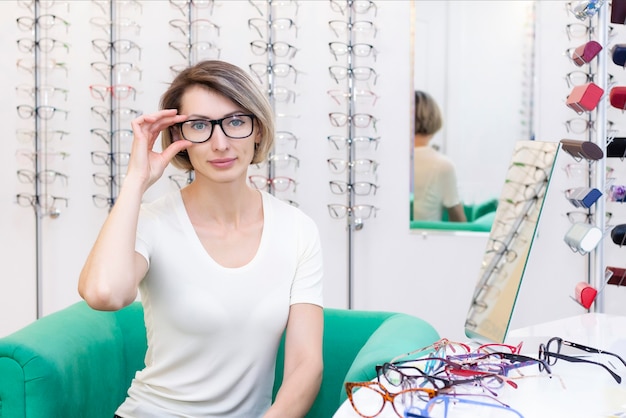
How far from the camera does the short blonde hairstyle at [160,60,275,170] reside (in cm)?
193

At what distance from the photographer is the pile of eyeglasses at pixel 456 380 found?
1.29 metres

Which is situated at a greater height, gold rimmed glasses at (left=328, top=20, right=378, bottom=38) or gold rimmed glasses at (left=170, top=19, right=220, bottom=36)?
gold rimmed glasses at (left=170, top=19, right=220, bottom=36)

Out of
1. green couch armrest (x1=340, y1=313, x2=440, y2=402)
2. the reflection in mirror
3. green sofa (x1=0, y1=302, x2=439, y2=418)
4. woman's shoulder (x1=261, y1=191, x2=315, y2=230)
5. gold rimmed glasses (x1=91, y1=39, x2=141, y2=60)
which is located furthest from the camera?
gold rimmed glasses (x1=91, y1=39, x2=141, y2=60)

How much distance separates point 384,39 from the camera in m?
4.27

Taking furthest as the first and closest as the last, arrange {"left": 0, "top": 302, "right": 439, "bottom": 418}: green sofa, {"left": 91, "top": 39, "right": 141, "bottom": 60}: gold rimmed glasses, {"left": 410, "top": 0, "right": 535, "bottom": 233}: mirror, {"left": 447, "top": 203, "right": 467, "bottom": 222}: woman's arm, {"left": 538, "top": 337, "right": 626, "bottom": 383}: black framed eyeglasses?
1. {"left": 91, "top": 39, "right": 141, "bottom": 60}: gold rimmed glasses
2. {"left": 447, "top": 203, "right": 467, "bottom": 222}: woman's arm
3. {"left": 410, "top": 0, "right": 535, "bottom": 233}: mirror
4. {"left": 0, "top": 302, "right": 439, "bottom": 418}: green sofa
5. {"left": 538, "top": 337, "right": 626, "bottom": 383}: black framed eyeglasses

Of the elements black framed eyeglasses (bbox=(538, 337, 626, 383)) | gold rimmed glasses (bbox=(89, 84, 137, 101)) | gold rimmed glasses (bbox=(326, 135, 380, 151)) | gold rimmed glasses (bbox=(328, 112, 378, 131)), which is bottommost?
black framed eyeglasses (bbox=(538, 337, 626, 383))

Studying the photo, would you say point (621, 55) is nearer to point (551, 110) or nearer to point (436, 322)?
point (551, 110)

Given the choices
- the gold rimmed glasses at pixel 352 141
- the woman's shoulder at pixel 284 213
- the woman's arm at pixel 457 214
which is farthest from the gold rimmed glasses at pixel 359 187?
the woman's shoulder at pixel 284 213

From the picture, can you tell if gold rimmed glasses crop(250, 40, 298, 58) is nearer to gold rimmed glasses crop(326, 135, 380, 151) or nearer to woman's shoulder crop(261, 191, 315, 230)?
gold rimmed glasses crop(326, 135, 380, 151)

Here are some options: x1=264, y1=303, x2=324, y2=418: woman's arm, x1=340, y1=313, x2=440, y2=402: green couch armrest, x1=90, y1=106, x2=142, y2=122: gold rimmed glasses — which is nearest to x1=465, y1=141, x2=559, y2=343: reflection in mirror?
x1=340, y1=313, x2=440, y2=402: green couch armrest

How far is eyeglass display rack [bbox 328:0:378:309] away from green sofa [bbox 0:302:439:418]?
6.12ft

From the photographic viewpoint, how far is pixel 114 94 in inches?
176

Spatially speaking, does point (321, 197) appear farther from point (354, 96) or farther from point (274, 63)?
point (274, 63)

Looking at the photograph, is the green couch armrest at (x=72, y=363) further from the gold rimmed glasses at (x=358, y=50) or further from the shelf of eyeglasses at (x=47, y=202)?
the shelf of eyeglasses at (x=47, y=202)
